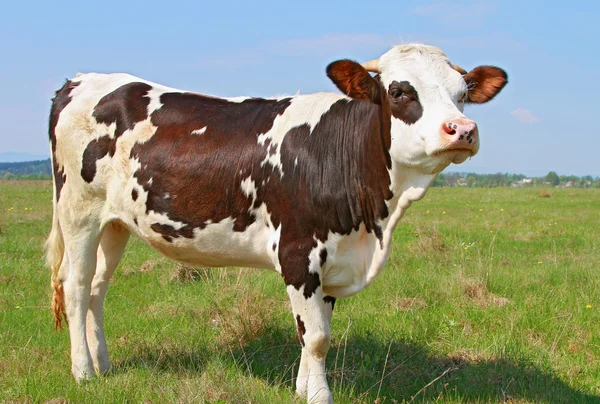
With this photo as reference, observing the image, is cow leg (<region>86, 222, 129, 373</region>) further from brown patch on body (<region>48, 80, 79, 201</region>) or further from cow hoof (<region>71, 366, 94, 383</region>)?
brown patch on body (<region>48, 80, 79, 201</region>)

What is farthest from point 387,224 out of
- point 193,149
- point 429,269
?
point 429,269

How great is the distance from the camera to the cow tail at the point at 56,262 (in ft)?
19.4

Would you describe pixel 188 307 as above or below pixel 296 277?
below

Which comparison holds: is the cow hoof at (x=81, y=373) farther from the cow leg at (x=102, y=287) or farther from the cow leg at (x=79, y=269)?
the cow leg at (x=79, y=269)

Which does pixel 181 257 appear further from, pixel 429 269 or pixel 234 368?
pixel 429 269

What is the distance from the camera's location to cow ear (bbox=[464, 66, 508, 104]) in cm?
476

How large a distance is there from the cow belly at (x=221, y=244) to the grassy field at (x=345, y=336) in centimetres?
86

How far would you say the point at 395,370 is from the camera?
18.1 feet

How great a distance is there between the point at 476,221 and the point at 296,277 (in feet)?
36.8

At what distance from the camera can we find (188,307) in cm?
695

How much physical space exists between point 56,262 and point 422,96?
383 centimetres

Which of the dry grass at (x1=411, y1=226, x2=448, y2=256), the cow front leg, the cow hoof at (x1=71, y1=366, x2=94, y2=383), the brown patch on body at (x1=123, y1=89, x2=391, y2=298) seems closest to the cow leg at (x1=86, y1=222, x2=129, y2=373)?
the cow hoof at (x1=71, y1=366, x2=94, y2=383)

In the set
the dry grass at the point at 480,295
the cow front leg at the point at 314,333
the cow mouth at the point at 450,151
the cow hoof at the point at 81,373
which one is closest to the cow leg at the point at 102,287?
the cow hoof at the point at 81,373

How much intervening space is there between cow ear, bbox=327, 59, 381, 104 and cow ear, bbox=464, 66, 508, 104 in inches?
29.6
